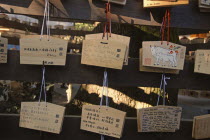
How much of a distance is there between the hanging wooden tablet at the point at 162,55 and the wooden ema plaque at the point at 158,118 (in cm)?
23

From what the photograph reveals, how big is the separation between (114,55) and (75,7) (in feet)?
1.14

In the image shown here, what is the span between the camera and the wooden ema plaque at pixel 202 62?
1194 millimetres

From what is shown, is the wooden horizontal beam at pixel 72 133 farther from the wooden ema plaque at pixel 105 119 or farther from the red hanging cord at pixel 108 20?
the red hanging cord at pixel 108 20

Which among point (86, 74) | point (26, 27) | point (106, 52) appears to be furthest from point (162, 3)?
point (26, 27)

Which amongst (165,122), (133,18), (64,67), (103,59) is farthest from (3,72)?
(165,122)

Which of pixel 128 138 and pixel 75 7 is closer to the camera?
pixel 75 7

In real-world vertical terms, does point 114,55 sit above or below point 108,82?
above

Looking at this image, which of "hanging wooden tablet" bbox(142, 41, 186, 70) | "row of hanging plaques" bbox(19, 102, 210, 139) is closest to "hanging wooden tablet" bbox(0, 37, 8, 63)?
"row of hanging plaques" bbox(19, 102, 210, 139)

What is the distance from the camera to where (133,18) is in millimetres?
1225

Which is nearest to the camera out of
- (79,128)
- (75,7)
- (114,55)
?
(114,55)

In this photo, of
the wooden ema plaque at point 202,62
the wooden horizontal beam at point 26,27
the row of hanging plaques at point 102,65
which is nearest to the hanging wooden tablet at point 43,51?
the row of hanging plaques at point 102,65

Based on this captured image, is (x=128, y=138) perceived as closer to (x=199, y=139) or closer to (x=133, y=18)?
(x=199, y=139)

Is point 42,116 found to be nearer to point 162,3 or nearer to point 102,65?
point 102,65

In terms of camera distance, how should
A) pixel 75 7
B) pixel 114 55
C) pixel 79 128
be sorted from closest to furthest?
pixel 114 55
pixel 75 7
pixel 79 128
